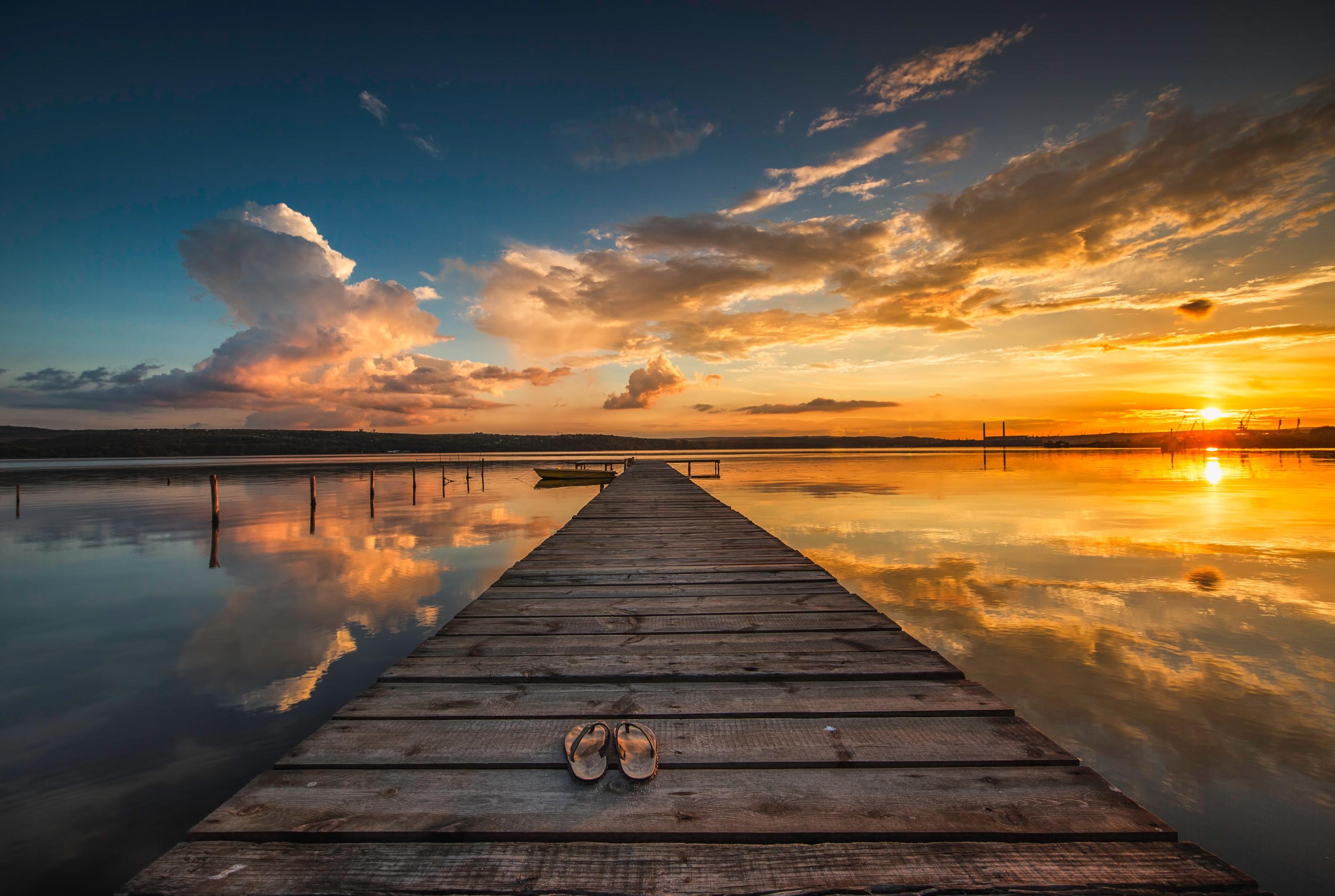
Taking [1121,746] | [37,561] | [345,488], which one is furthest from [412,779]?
[345,488]

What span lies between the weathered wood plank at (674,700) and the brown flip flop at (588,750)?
293mm

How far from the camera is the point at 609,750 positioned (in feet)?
7.67

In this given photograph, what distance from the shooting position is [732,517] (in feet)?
35.4

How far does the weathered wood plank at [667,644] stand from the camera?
146 inches

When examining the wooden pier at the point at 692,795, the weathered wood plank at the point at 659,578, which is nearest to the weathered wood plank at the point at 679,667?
the wooden pier at the point at 692,795

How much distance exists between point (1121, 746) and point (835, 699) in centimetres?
343

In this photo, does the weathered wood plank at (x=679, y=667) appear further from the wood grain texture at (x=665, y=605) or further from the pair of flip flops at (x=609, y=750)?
the wood grain texture at (x=665, y=605)

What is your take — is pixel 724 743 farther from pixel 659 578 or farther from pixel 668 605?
pixel 659 578

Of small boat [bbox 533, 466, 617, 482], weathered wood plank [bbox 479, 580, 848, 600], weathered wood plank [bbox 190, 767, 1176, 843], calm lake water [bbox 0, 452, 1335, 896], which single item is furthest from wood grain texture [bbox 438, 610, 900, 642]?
small boat [bbox 533, 466, 617, 482]

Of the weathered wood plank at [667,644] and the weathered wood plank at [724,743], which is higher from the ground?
the weathered wood plank at [724,743]

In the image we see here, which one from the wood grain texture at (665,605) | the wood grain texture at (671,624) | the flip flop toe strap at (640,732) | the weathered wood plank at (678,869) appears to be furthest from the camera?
the wood grain texture at (665,605)

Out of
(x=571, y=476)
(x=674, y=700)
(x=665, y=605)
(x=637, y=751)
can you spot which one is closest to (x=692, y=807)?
(x=637, y=751)

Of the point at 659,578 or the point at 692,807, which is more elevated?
the point at 692,807

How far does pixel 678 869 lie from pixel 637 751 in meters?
0.59
